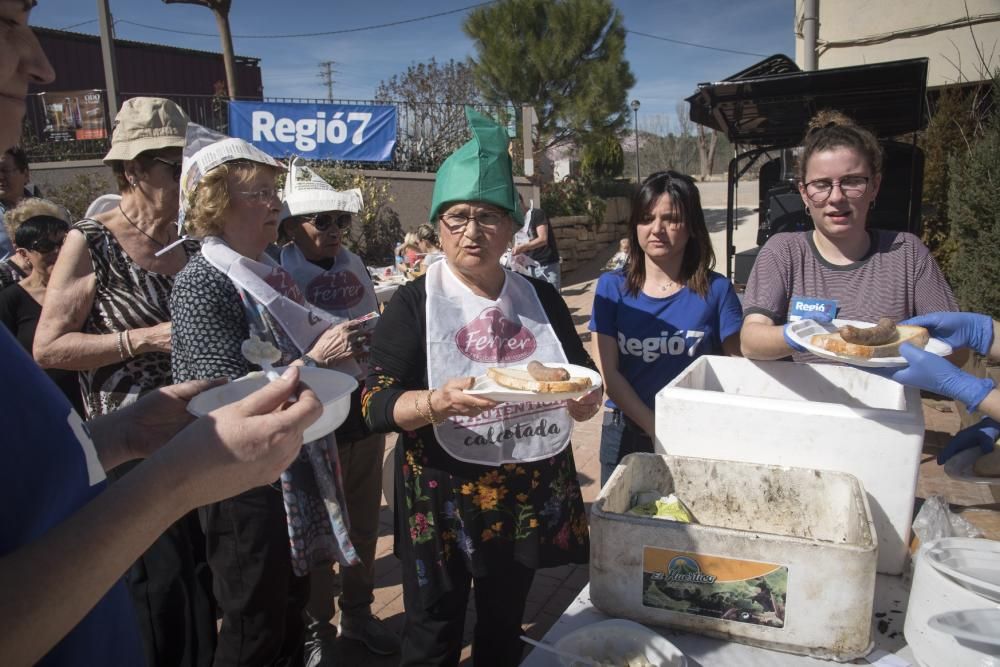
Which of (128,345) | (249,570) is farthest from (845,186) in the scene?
(128,345)

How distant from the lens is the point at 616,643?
1.26m

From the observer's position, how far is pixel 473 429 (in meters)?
1.80

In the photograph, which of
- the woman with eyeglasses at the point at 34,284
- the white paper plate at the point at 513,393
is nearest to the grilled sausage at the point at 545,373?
the white paper plate at the point at 513,393

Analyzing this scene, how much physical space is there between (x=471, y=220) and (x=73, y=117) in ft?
50.7

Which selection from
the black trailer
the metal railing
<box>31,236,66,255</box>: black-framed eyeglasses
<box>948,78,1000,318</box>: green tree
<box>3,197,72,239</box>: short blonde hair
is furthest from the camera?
the metal railing

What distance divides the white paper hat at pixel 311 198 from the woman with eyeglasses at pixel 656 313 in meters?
1.34

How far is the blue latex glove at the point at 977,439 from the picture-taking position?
1.62m

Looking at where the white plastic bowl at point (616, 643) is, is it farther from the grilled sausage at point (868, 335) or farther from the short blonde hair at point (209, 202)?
the short blonde hair at point (209, 202)

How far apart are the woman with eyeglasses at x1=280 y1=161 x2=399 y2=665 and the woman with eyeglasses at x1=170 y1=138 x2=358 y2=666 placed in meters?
0.40

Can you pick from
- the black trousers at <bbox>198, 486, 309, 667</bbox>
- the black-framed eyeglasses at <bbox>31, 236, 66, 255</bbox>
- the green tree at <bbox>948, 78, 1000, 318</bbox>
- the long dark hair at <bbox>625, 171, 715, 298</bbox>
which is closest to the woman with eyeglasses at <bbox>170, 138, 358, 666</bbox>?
the black trousers at <bbox>198, 486, 309, 667</bbox>

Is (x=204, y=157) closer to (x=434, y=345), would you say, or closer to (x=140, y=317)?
(x=140, y=317)

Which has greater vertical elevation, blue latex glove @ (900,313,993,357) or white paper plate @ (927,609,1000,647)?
blue latex glove @ (900,313,993,357)

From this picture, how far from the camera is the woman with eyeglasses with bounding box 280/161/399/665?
266cm

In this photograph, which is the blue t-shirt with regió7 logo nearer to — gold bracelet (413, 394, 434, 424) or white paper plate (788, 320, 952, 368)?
white paper plate (788, 320, 952, 368)
